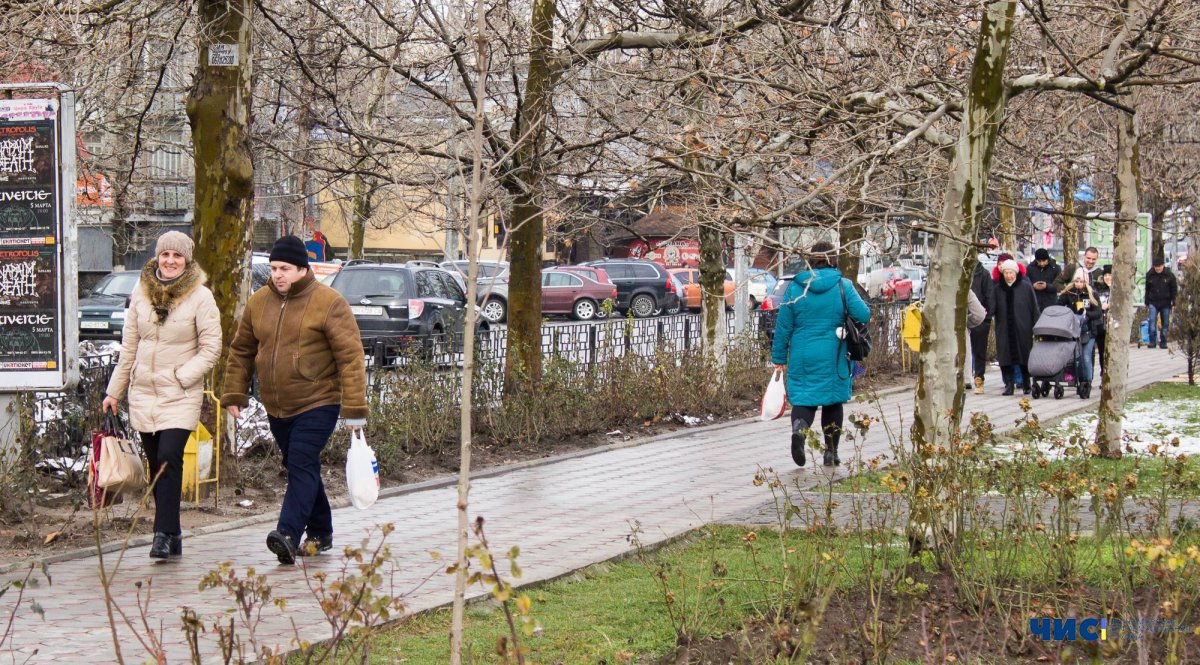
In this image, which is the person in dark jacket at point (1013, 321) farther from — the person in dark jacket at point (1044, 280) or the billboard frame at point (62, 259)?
the billboard frame at point (62, 259)

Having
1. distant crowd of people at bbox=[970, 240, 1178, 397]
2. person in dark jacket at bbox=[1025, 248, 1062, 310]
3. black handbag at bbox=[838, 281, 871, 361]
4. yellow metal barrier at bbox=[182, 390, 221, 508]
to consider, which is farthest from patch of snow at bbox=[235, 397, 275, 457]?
person in dark jacket at bbox=[1025, 248, 1062, 310]

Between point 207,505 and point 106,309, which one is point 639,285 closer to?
point 106,309

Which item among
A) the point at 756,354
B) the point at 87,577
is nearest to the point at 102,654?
the point at 87,577

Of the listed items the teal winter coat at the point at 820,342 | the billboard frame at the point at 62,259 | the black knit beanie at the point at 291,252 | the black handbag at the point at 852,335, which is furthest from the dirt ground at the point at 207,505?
the black knit beanie at the point at 291,252

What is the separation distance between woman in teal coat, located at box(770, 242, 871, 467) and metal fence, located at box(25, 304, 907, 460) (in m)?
2.92

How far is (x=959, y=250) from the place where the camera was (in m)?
6.95

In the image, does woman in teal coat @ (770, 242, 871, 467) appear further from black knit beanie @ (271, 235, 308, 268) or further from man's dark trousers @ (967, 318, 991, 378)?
man's dark trousers @ (967, 318, 991, 378)

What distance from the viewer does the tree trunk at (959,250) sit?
6902mm

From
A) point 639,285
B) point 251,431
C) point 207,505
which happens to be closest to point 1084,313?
point 251,431

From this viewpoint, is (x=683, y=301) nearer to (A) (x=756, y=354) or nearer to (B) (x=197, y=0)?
(A) (x=756, y=354)

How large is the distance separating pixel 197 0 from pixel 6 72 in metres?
3.31

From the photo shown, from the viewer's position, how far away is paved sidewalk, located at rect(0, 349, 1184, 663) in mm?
5895

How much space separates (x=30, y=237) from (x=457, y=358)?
4.87m

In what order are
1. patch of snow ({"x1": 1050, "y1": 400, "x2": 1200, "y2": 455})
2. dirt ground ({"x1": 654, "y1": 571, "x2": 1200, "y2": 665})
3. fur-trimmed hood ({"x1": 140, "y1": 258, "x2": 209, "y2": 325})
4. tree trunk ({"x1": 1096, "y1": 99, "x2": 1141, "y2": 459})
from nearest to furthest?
dirt ground ({"x1": 654, "y1": 571, "x2": 1200, "y2": 665}) → fur-trimmed hood ({"x1": 140, "y1": 258, "x2": 209, "y2": 325}) → tree trunk ({"x1": 1096, "y1": 99, "x2": 1141, "y2": 459}) → patch of snow ({"x1": 1050, "y1": 400, "x2": 1200, "y2": 455})
